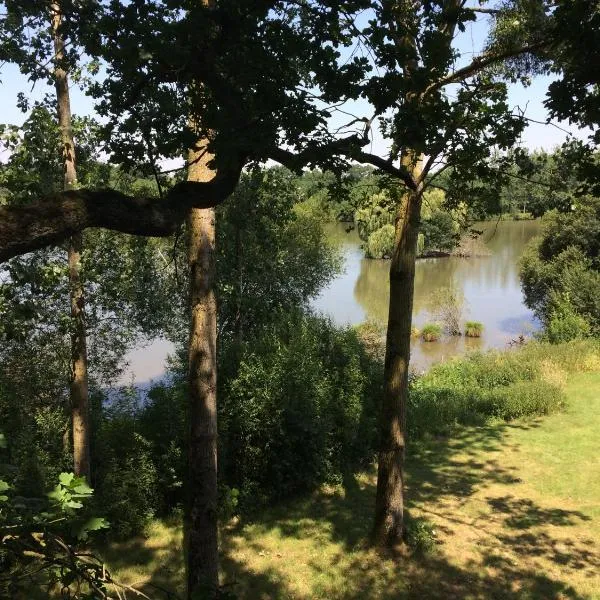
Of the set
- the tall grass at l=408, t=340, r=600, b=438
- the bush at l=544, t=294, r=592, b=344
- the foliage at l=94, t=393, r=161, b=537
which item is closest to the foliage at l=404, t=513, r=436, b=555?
the foliage at l=94, t=393, r=161, b=537

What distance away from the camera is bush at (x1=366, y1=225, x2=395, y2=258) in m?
47.3

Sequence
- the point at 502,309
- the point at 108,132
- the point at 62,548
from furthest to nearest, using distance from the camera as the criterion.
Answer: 1. the point at 502,309
2. the point at 108,132
3. the point at 62,548

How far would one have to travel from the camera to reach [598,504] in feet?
30.0

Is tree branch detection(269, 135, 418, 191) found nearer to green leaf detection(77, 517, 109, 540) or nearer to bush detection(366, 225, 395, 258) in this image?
green leaf detection(77, 517, 109, 540)

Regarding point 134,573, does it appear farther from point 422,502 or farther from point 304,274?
point 304,274

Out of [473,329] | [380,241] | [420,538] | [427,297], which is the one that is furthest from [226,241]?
[380,241]

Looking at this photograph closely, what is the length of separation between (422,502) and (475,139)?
20.8 feet

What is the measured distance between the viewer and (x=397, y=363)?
24.0 ft

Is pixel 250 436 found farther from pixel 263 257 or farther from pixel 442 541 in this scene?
pixel 263 257

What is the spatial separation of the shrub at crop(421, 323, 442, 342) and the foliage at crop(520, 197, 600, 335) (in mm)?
5027

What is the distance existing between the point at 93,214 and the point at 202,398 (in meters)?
4.14

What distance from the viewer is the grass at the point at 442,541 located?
7.00 metres

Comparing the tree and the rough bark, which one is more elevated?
the tree

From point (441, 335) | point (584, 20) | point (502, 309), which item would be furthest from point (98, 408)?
point (502, 309)
